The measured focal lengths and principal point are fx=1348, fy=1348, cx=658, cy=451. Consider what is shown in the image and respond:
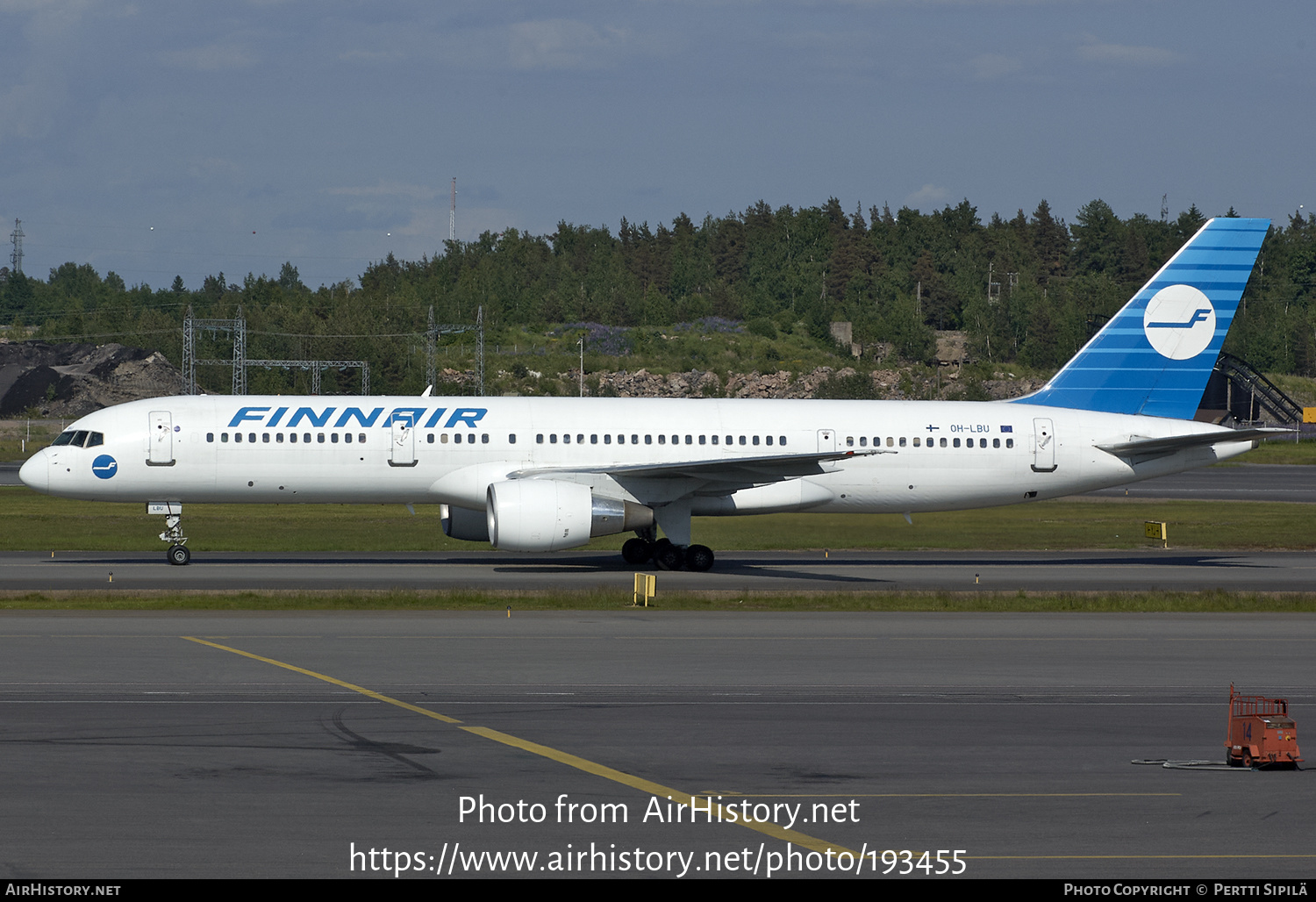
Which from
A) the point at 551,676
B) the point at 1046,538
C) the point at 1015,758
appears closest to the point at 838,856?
the point at 1015,758

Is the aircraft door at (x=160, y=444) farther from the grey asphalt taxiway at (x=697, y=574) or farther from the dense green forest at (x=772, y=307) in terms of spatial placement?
the dense green forest at (x=772, y=307)

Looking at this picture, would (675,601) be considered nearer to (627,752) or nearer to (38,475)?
(627,752)

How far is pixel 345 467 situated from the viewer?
3362cm

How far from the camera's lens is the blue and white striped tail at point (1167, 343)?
1501 inches

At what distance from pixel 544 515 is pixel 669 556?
423 centimetres

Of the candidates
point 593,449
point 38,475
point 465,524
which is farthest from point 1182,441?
point 38,475

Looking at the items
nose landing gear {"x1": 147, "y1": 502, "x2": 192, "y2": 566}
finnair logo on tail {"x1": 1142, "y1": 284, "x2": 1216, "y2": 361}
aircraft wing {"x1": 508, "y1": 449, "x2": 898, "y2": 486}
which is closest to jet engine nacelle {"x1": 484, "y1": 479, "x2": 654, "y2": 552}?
aircraft wing {"x1": 508, "y1": 449, "x2": 898, "y2": 486}

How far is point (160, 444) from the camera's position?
33.1 meters

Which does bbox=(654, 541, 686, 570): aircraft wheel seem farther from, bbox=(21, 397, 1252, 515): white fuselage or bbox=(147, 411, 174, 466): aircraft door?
bbox=(147, 411, 174, 466): aircraft door

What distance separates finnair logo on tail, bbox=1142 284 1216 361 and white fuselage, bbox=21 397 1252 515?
7.18 feet

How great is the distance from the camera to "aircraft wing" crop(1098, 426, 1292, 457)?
3425 cm

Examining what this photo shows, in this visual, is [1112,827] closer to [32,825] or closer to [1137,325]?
[32,825]

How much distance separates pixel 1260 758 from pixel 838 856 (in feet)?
17.6

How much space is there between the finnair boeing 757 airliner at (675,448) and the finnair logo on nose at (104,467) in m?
0.03
